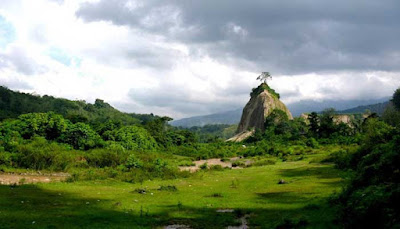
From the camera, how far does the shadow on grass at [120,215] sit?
14.8m

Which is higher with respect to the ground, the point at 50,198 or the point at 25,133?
the point at 25,133

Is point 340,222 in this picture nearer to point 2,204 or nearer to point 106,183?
point 2,204

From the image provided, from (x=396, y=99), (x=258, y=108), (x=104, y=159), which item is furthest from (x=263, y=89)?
(x=104, y=159)

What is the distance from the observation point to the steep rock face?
439ft

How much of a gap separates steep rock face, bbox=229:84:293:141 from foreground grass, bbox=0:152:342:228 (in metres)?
106

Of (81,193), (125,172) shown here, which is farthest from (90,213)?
(125,172)

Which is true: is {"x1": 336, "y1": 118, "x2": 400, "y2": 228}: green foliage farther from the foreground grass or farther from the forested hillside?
the forested hillside

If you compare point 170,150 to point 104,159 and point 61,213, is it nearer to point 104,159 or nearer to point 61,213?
point 104,159

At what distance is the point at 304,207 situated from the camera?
680 inches

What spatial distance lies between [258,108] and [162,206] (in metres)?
121

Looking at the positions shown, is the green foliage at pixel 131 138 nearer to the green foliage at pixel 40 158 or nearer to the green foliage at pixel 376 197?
the green foliage at pixel 40 158

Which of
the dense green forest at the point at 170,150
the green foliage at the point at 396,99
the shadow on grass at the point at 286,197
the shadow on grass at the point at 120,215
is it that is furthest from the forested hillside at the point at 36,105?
the green foliage at the point at 396,99

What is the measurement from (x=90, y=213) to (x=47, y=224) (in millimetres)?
2731

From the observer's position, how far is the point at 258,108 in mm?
137000
